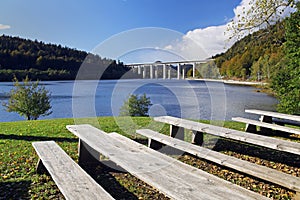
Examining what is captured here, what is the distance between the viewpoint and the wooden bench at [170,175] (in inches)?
95.3

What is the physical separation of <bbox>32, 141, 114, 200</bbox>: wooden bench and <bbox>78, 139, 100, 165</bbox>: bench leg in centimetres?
69

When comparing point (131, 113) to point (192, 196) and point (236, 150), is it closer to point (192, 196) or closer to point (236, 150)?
point (236, 150)

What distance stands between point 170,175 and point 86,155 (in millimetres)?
2669

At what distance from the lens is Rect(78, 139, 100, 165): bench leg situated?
200 inches

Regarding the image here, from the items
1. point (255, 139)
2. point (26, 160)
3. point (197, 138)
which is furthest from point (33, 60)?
point (255, 139)

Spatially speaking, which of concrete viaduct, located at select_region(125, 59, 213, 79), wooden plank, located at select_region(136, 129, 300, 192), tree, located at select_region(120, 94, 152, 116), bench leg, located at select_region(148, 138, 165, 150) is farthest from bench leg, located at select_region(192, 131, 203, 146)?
tree, located at select_region(120, 94, 152, 116)

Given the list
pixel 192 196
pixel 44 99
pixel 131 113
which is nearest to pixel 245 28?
pixel 192 196

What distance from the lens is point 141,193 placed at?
3.90 m

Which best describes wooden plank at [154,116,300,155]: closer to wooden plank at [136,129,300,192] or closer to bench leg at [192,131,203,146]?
bench leg at [192,131,203,146]

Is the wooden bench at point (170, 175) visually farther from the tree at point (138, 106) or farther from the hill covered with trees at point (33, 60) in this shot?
the hill covered with trees at point (33, 60)

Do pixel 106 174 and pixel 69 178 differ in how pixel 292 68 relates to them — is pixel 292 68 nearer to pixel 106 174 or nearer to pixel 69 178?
pixel 106 174

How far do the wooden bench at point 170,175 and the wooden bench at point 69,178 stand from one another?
0.40 m

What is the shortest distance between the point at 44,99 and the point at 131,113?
817cm

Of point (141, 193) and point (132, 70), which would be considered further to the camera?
point (132, 70)
